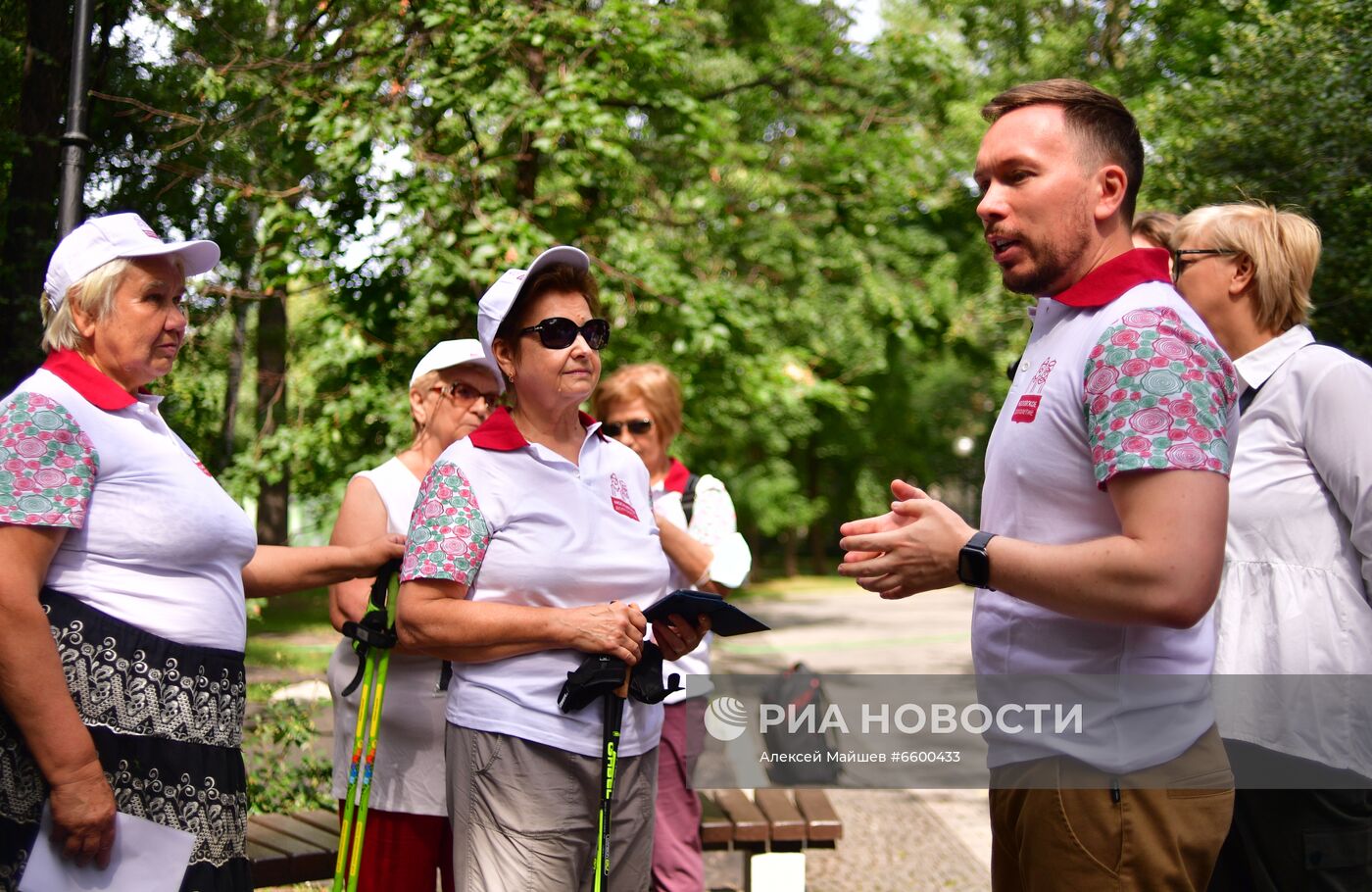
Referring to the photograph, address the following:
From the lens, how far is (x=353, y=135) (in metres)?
5.91

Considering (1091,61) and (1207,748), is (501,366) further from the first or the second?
(1091,61)

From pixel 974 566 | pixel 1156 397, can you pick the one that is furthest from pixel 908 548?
pixel 1156 397

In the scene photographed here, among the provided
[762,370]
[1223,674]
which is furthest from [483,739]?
[762,370]

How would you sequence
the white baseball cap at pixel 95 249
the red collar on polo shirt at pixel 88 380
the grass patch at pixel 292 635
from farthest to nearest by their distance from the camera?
1. the grass patch at pixel 292 635
2. the white baseball cap at pixel 95 249
3. the red collar on polo shirt at pixel 88 380

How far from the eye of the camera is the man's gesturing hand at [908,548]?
79.0 inches

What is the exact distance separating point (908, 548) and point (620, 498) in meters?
0.95

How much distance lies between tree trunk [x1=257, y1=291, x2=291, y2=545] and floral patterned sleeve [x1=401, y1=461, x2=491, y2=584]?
14.9 feet

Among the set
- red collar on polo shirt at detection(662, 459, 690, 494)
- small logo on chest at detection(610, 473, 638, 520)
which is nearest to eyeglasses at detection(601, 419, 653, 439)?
red collar on polo shirt at detection(662, 459, 690, 494)

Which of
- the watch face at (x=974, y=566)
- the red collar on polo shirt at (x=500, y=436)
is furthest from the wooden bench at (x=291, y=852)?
the watch face at (x=974, y=566)

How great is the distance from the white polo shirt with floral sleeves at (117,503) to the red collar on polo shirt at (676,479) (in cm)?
200

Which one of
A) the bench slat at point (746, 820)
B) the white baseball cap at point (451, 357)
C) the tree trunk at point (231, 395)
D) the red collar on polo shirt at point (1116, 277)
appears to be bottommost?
the bench slat at point (746, 820)

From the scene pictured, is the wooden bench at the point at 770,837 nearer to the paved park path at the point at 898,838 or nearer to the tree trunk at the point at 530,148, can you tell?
the paved park path at the point at 898,838

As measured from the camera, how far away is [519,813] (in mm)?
2496

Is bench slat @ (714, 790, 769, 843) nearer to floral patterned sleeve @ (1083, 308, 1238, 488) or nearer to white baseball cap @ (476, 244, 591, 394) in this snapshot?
white baseball cap @ (476, 244, 591, 394)
